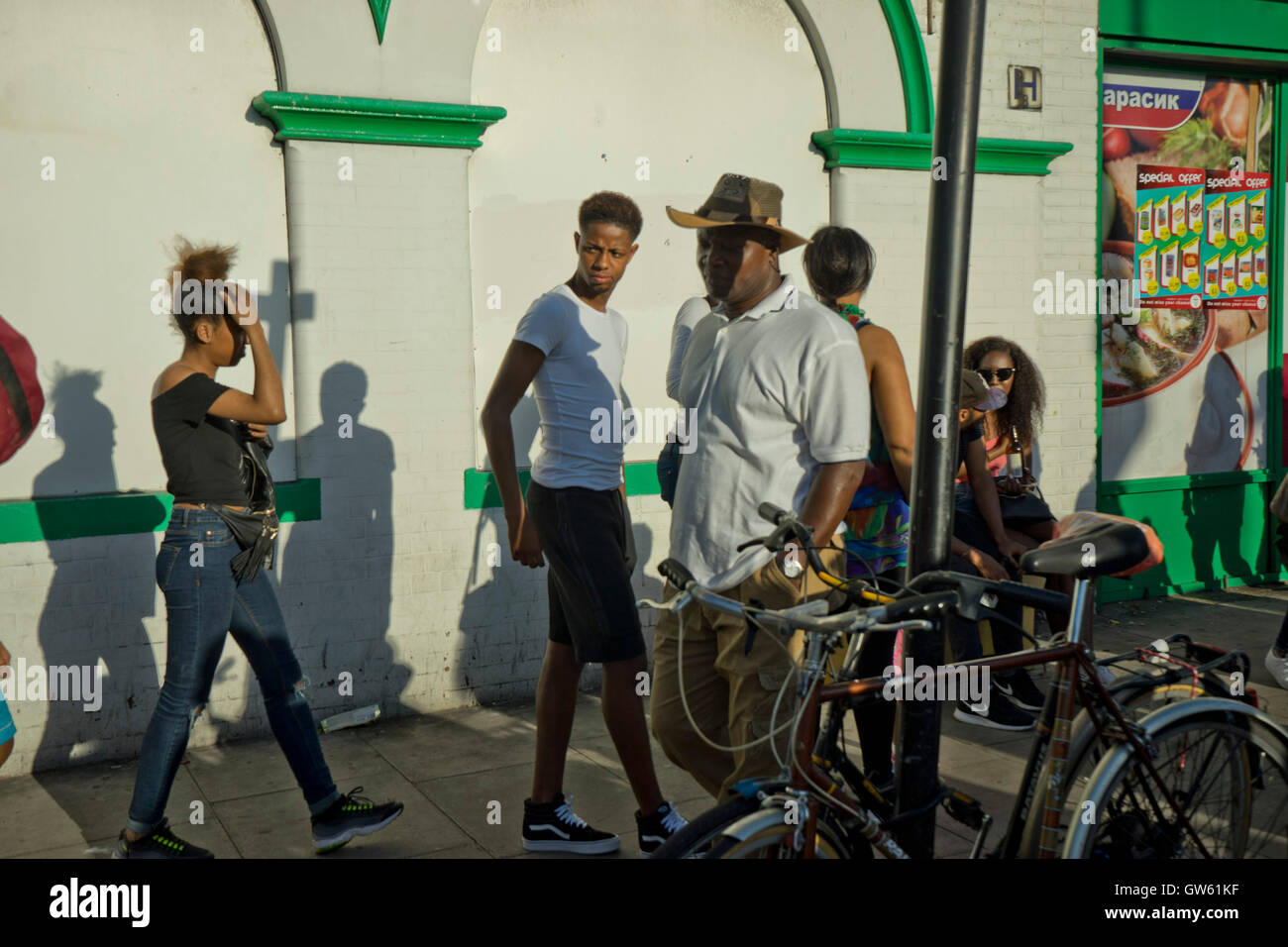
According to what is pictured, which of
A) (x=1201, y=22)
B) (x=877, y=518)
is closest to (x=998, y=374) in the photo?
(x=877, y=518)

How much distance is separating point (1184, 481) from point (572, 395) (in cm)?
561

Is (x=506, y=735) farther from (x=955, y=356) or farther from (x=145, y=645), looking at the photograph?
(x=955, y=356)

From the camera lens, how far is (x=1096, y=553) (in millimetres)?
2887

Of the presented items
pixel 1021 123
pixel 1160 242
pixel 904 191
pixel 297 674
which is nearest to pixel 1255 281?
pixel 1160 242

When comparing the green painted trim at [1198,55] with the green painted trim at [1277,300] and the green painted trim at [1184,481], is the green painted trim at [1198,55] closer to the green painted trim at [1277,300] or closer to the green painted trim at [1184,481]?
the green painted trim at [1277,300]

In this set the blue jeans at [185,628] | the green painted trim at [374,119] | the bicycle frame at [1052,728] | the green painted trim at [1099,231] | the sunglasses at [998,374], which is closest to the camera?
the bicycle frame at [1052,728]

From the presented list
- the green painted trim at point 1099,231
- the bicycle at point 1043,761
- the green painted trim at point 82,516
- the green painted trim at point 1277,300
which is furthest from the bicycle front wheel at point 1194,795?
the green painted trim at point 1277,300

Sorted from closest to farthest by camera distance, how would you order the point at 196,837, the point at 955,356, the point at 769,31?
the point at 955,356 → the point at 196,837 → the point at 769,31

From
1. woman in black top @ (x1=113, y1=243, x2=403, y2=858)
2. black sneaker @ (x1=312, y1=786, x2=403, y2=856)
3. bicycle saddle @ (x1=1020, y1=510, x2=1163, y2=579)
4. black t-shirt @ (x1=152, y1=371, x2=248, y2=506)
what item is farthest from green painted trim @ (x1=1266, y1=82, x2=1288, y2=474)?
black t-shirt @ (x1=152, y1=371, x2=248, y2=506)

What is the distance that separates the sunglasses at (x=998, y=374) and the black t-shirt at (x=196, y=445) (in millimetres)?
3408

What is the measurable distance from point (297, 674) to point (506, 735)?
1.55 m

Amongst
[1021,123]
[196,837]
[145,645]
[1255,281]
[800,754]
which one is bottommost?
[196,837]

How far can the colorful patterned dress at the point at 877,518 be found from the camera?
12.2 ft

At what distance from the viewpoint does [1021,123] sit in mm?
7211
